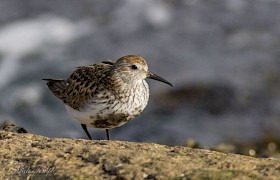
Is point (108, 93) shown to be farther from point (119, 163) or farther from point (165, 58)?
point (165, 58)

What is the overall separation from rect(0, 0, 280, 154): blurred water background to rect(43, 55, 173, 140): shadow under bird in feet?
11.1

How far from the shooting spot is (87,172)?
15.3ft

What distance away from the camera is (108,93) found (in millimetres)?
7359

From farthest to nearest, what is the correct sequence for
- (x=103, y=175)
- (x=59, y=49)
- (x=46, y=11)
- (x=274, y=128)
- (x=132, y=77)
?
(x=46, y=11), (x=59, y=49), (x=274, y=128), (x=132, y=77), (x=103, y=175)

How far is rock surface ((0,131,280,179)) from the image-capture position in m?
4.55

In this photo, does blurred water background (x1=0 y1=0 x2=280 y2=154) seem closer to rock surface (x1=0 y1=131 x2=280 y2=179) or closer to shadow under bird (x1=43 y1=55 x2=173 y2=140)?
shadow under bird (x1=43 y1=55 x2=173 y2=140)

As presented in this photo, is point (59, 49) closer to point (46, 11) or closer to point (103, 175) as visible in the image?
point (46, 11)

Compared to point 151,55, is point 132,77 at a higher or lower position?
lower

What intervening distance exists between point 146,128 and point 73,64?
2280mm

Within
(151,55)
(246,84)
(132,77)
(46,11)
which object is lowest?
(132,77)

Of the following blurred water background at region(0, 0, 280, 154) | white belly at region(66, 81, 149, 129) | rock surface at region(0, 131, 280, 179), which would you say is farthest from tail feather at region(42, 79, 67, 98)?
rock surface at region(0, 131, 280, 179)

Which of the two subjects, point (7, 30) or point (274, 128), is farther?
point (7, 30)

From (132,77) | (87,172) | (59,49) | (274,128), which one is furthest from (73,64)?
(87,172)

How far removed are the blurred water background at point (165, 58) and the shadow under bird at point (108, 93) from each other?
3.37 meters
